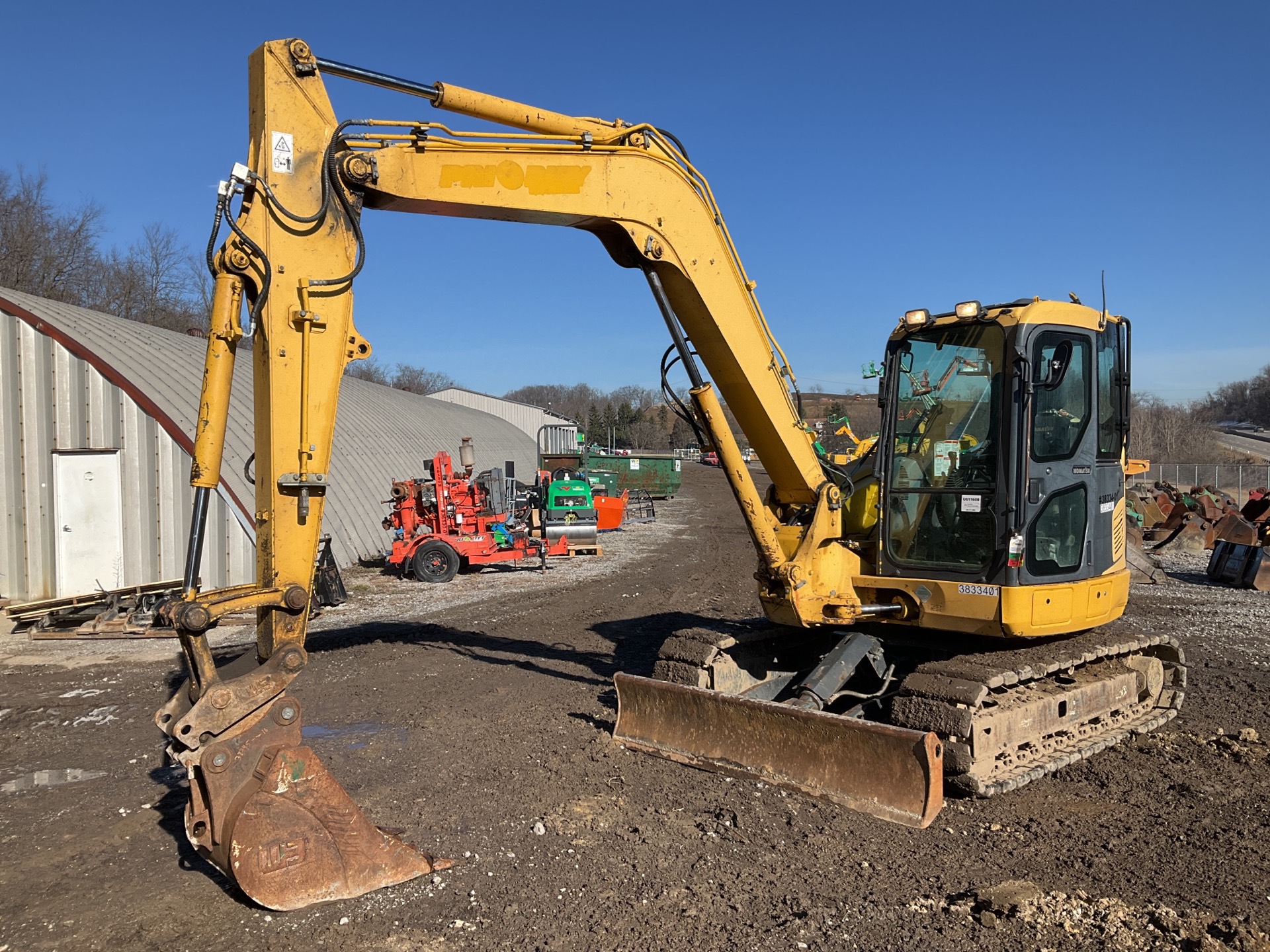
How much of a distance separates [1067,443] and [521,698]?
4.88 m

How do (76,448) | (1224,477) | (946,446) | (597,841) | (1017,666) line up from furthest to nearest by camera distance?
1. (1224,477)
2. (76,448)
3. (946,446)
4. (1017,666)
5. (597,841)

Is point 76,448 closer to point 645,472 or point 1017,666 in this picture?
point 1017,666

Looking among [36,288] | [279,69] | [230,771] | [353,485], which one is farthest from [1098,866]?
[36,288]

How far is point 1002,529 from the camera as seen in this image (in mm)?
6172

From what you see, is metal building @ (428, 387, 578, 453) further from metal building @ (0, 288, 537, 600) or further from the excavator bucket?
the excavator bucket

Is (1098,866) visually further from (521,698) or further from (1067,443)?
(521,698)

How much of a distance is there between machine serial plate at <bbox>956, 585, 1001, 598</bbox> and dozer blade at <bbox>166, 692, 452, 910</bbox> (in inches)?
154

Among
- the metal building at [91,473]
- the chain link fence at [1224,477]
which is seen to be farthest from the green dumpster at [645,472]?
the metal building at [91,473]

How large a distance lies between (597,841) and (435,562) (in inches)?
472

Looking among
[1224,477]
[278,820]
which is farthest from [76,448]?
[1224,477]

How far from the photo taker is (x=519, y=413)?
63125 mm

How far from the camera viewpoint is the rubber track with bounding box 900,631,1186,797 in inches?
229

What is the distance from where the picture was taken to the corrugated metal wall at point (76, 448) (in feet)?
45.5

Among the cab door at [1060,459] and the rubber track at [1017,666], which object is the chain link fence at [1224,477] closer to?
the rubber track at [1017,666]
